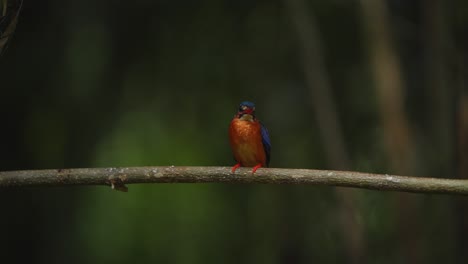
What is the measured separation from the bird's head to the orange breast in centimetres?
7

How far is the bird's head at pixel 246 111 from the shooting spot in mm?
3004

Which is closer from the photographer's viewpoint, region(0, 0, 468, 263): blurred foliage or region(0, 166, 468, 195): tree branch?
region(0, 166, 468, 195): tree branch

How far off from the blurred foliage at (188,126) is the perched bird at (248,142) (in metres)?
0.86

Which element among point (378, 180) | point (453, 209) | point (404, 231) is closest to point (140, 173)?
point (378, 180)

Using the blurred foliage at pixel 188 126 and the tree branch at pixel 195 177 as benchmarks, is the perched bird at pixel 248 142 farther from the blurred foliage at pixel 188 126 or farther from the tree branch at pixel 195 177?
the blurred foliage at pixel 188 126

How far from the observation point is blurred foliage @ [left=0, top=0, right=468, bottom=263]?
4.20 meters

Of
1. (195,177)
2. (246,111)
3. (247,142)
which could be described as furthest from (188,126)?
(195,177)

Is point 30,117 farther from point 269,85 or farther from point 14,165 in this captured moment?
point 269,85

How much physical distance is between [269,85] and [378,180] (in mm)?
2687

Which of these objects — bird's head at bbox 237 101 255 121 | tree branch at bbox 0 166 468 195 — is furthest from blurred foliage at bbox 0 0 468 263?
tree branch at bbox 0 166 468 195

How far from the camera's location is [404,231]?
3869 millimetres

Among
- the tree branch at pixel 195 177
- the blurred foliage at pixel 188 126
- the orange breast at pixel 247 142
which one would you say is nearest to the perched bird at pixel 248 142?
the orange breast at pixel 247 142

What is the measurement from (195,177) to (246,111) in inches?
27.7

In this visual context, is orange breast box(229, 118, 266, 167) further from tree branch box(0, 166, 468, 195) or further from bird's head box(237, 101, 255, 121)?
tree branch box(0, 166, 468, 195)
